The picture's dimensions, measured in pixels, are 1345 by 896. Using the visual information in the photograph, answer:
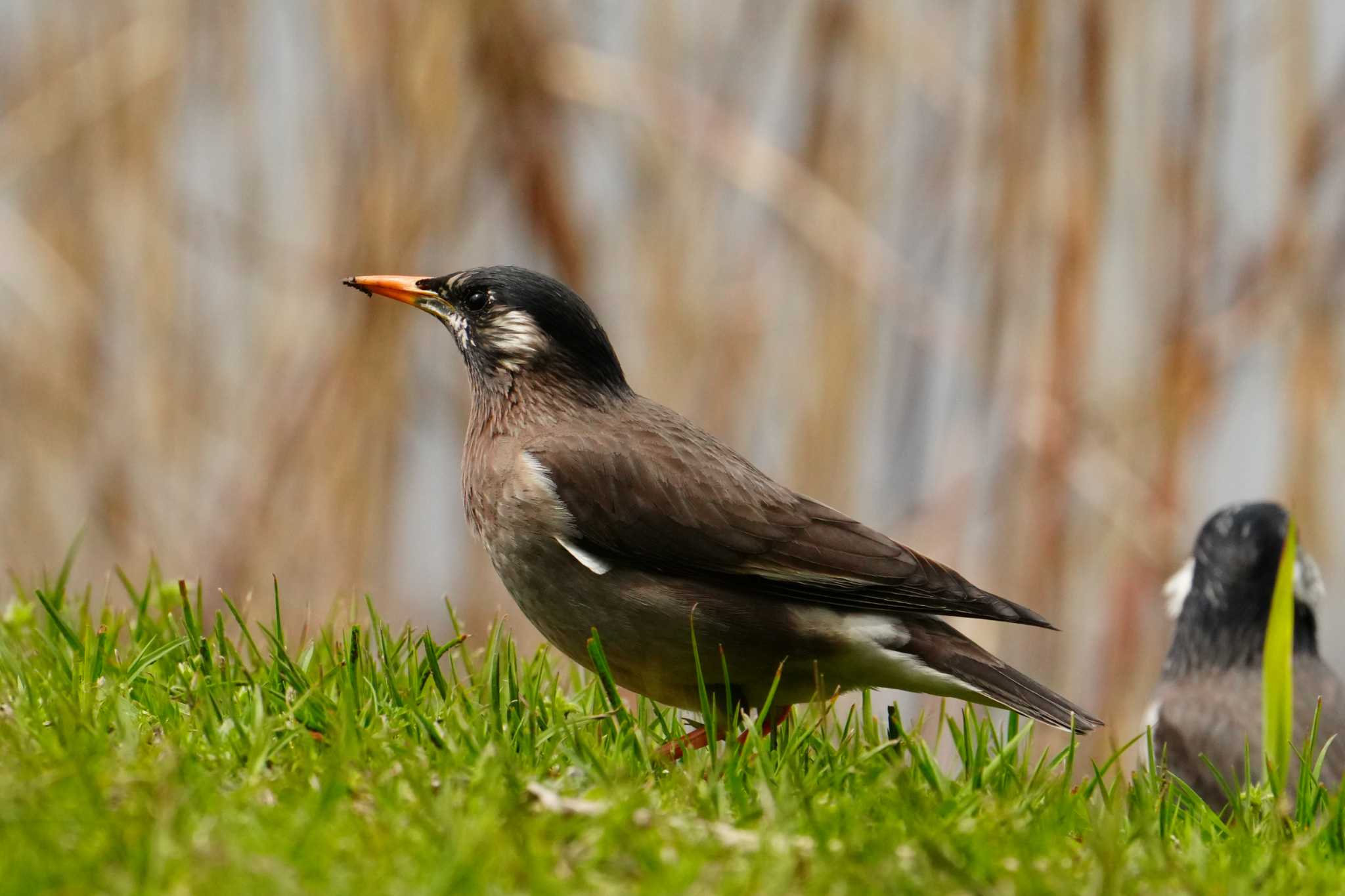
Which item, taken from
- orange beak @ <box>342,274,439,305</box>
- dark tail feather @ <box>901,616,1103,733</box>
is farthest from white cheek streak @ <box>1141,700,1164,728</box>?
orange beak @ <box>342,274,439,305</box>

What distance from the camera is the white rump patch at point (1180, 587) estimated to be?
603 centimetres

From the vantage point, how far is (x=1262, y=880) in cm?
291

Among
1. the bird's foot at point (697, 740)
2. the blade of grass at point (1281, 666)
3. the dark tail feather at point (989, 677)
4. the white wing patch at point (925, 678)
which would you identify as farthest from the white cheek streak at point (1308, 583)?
the bird's foot at point (697, 740)

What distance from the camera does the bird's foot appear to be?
338 cm

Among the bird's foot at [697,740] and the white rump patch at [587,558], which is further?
the white rump patch at [587,558]

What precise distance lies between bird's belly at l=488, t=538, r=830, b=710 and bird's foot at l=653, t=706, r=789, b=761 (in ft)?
0.49

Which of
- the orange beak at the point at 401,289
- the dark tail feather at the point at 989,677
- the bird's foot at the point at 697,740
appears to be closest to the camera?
the bird's foot at the point at 697,740

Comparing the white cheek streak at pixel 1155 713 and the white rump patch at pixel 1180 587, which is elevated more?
the white rump patch at pixel 1180 587

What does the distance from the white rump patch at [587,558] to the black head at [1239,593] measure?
2644mm

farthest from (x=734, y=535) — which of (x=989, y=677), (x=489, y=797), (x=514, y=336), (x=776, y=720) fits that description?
(x=489, y=797)

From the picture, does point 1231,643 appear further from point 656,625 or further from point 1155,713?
point 656,625

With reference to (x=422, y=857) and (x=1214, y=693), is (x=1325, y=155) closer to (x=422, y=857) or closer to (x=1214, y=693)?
(x=1214, y=693)

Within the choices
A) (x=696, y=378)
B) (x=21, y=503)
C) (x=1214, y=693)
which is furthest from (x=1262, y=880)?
(x=21, y=503)

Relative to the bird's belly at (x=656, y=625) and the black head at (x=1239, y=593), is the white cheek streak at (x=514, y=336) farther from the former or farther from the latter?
the black head at (x=1239, y=593)
